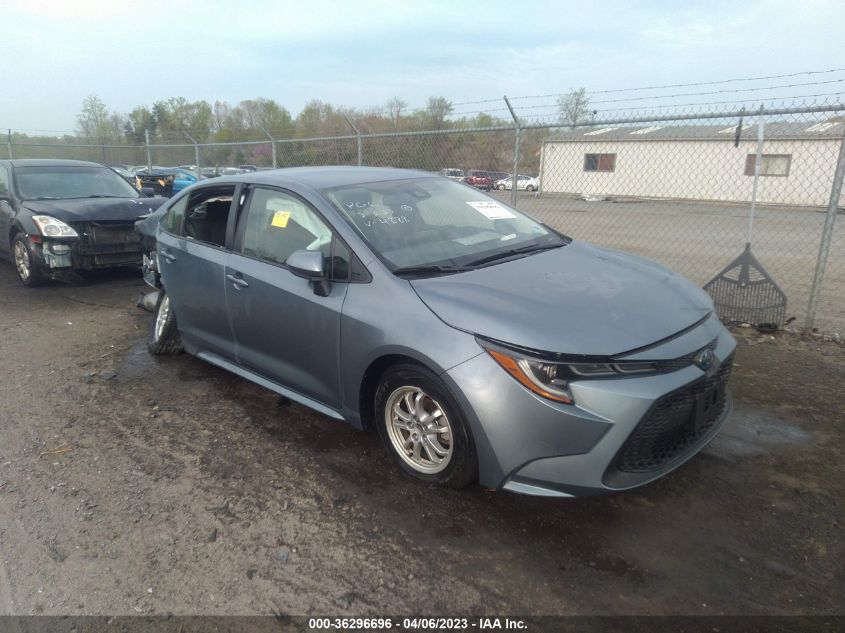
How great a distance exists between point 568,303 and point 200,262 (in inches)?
107

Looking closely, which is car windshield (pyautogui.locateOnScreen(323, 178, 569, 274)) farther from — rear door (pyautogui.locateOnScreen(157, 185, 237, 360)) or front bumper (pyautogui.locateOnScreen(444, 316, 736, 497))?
rear door (pyautogui.locateOnScreen(157, 185, 237, 360))

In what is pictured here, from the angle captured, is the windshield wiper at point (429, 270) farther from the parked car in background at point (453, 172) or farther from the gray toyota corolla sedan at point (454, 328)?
the parked car in background at point (453, 172)

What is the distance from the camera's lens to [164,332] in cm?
513

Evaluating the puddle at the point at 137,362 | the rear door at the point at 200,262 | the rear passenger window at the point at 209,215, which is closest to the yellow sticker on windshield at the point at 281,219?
the rear door at the point at 200,262

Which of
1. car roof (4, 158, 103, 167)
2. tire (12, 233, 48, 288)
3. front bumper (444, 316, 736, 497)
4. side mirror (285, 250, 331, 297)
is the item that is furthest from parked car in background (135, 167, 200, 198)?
front bumper (444, 316, 736, 497)

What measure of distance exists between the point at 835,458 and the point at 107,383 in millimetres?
5062

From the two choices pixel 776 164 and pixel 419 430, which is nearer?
pixel 419 430

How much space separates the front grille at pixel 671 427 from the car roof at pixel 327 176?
2.29 m

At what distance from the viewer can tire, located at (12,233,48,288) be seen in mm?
7472

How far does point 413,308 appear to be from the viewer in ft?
9.57

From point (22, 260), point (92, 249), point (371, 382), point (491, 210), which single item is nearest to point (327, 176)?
point (491, 210)

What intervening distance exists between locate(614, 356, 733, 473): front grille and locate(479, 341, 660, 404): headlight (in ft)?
0.70

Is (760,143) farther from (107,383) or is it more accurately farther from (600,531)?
(107,383)

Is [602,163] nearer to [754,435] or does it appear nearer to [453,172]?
[453,172]
